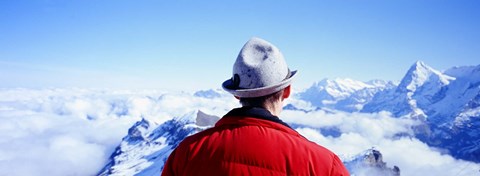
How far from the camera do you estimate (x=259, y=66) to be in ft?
13.0

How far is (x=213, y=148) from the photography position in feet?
11.6

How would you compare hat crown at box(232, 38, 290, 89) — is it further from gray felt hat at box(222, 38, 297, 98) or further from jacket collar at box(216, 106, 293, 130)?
jacket collar at box(216, 106, 293, 130)

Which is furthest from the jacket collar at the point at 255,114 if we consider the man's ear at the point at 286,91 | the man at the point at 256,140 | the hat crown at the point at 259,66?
the man's ear at the point at 286,91

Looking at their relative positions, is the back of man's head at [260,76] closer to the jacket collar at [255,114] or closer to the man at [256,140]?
the man at [256,140]

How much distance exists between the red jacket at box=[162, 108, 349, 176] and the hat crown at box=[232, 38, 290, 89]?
0.35 m

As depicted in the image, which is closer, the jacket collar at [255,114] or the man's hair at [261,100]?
the jacket collar at [255,114]

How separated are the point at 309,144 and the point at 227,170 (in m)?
0.84

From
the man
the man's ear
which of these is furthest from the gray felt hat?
the man's ear

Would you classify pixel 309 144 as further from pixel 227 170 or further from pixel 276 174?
pixel 227 170

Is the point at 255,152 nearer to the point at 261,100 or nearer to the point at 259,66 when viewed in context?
the point at 261,100

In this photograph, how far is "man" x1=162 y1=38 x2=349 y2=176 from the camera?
3.40 metres

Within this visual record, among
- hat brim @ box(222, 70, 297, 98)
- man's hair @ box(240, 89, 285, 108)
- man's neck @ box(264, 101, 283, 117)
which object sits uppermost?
hat brim @ box(222, 70, 297, 98)

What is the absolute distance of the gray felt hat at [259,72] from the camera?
12.7ft

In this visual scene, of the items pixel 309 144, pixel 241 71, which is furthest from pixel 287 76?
pixel 309 144
